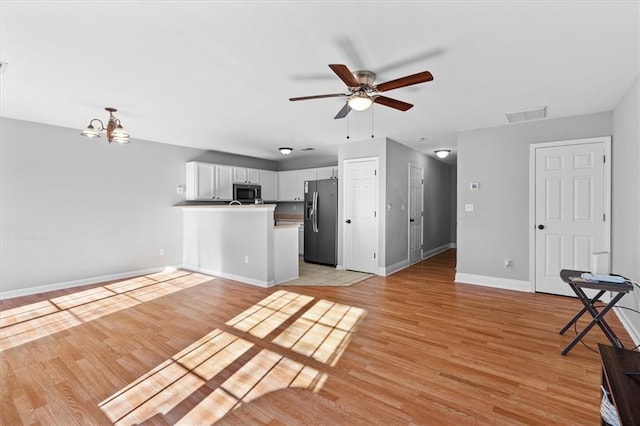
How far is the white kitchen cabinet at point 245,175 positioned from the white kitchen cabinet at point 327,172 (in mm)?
1531

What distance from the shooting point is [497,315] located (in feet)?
11.5

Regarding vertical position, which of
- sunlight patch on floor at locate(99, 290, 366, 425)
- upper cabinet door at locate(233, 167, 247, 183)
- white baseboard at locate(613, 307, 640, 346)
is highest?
upper cabinet door at locate(233, 167, 247, 183)

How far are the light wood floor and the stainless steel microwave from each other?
120 inches

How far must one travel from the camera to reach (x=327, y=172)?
23.8 ft

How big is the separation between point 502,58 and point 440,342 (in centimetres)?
257

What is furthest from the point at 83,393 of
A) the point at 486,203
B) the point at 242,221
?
the point at 486,203

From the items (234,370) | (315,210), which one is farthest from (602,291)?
(315,210)

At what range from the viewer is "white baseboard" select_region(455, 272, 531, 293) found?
4508mm

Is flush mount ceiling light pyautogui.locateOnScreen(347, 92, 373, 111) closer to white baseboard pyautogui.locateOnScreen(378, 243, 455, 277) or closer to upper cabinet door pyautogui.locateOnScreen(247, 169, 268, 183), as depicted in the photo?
white baseboard pyautogui.locateOnScreen(378, 243, 455, 277)

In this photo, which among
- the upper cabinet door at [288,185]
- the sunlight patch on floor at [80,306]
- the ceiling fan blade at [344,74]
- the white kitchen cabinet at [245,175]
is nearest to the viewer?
the ceiling fan blade at [344,74]

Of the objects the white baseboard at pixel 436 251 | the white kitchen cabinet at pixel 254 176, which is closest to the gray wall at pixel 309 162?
the white kitchen cabinet at pixel 254 176

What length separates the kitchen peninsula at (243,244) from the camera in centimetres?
480

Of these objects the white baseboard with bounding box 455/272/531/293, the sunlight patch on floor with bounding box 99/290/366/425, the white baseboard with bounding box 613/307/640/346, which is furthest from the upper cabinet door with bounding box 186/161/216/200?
the white baseboard with bounding box 613/307/640/346

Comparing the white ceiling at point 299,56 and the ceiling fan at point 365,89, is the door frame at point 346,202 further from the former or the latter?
the ceiling fan at point 365,89
